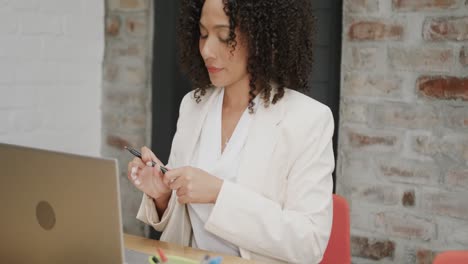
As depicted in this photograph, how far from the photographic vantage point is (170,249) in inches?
58.2

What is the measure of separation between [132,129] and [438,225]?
4.25ft

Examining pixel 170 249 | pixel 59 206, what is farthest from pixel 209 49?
pixel 59 206

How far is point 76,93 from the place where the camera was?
2.58 meters

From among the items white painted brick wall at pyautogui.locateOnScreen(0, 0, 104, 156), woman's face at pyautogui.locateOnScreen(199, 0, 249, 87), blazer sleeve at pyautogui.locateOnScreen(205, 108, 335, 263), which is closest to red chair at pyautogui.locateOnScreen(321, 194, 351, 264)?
blazer sleeve at pyautogui.locateOnScreen(205, 108, 335, 263)

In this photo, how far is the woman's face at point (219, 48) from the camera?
61.6 inches

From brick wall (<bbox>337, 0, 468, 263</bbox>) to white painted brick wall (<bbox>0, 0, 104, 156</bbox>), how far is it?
1.10 meters

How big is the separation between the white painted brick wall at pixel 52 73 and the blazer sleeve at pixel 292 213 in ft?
3.90

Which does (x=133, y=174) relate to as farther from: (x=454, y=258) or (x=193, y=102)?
(x=454, y=258)

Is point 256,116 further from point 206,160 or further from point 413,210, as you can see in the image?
point 413,210

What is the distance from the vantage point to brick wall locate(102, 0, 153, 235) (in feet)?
8.47

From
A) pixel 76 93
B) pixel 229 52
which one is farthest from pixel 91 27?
pixel 229 52

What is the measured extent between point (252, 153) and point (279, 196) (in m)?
0.13

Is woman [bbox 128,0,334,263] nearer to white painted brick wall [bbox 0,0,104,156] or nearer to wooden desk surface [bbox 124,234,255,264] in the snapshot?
wooden desk surface [bbox 124,234,255,264]

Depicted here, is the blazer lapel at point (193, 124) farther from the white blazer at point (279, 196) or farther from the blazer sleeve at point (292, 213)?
the blazer sleeve at point (292, 213)
